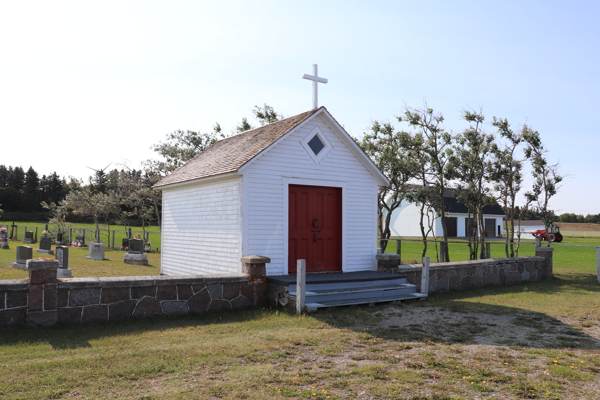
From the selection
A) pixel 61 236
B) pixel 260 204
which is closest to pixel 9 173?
pixel 61 236

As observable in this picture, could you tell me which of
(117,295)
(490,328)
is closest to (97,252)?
(117,295)

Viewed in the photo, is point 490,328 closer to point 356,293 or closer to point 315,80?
point 356,293

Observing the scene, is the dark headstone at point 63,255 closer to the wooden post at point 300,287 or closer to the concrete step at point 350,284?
the concrete step at point 350,284

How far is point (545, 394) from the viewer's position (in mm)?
4941

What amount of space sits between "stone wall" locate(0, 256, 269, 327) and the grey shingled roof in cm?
265

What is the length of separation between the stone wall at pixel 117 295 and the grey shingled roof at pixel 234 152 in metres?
2.65

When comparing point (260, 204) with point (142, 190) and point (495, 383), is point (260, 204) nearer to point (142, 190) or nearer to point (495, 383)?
point (495, 383)

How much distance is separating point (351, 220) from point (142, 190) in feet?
61.0

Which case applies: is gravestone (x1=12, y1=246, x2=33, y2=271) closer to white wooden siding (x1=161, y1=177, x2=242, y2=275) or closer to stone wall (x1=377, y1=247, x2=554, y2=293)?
white wooden siding (x1=161, y1=177, x2=242, y2=275)

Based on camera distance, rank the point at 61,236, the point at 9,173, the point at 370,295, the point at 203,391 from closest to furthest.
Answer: the point at 203,391, the point at 370,295, the point at 61,236, the point at 9,173

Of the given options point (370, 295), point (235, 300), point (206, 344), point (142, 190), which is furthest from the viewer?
point (142, 190)

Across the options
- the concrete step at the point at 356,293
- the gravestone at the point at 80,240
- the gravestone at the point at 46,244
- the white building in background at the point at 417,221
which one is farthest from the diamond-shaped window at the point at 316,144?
the white building in background at the point at 417,221

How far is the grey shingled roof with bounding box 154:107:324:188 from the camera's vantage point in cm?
1145

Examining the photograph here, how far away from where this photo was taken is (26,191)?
7225 centimetres
